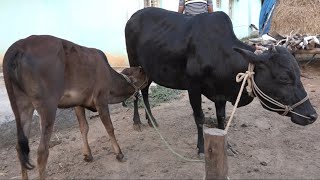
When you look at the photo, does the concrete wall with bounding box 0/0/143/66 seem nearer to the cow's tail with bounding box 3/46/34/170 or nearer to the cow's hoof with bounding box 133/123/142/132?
the cow's hoof with bounding box 133/123/142/132

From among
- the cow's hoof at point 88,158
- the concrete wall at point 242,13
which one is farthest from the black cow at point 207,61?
the concrete wall at point 242,13

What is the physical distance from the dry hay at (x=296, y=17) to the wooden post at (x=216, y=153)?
23.8 ft

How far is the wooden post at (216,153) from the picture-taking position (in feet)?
9.86

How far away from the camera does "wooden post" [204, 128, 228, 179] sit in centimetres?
300

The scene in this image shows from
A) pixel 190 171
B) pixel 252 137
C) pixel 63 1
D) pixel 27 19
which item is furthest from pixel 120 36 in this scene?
pixel 190 171

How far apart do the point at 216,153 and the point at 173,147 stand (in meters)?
2.01

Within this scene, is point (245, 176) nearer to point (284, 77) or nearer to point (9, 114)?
point (284, 77)

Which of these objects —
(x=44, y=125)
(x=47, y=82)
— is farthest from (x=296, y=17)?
(x=44, y=125)

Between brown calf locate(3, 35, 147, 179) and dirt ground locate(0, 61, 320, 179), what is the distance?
42cm

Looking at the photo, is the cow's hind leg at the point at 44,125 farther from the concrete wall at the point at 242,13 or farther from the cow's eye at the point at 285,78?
the concrete wall at the point at 242,13

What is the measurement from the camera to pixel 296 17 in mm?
9648

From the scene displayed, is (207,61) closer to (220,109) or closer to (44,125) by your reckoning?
(220,109)

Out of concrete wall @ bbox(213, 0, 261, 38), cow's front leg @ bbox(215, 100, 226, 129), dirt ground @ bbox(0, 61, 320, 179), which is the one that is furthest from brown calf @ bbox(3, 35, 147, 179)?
concrete wall @ bbox(213, 0, 261, 38)

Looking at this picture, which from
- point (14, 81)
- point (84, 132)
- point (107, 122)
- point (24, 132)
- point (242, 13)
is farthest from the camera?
point (242, 13)
